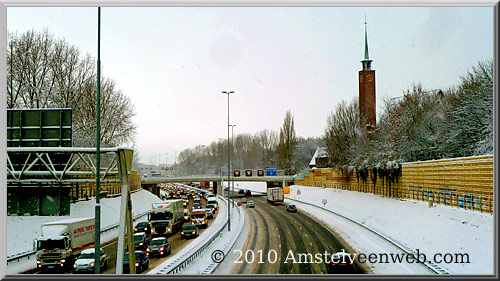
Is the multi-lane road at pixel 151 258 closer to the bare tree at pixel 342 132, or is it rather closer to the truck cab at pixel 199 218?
the truck cab at pixel 199 218

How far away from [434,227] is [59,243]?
2375 cm

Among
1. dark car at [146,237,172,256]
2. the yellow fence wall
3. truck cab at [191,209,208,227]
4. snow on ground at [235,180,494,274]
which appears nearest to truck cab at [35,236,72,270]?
dark car at [146,237,172,256]

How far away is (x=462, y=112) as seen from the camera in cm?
3700

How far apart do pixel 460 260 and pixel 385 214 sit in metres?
21.5

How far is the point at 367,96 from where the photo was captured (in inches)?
3157

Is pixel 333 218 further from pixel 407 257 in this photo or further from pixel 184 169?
pixel 184 169

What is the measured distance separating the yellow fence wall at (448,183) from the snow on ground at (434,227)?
27.9 inches

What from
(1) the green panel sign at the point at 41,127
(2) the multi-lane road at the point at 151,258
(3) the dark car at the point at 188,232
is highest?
(1) the green panel sign at the point at 41,127

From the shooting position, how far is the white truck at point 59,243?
26297 millimetres

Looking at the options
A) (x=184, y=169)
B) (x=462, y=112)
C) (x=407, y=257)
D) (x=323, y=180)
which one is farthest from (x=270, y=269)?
(x=184, y=169)

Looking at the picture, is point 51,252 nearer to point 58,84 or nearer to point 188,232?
point 188,232

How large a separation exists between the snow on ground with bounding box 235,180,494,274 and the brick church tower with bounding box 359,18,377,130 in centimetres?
1880

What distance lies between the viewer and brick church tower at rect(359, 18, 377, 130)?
224ft

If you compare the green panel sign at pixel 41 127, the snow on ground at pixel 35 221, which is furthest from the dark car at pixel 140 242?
the green panel sign at pixel 41 127
